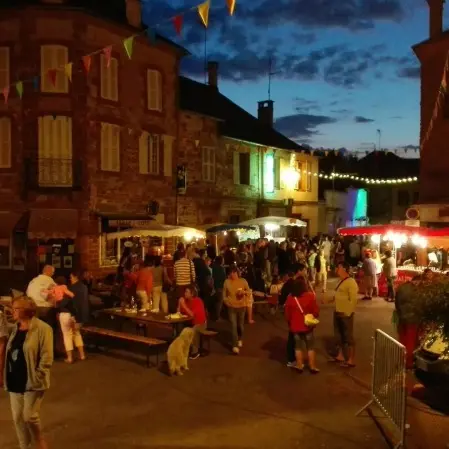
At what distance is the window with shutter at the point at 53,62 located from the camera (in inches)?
774

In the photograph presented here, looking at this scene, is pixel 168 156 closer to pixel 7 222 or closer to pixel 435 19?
pixel 7 222

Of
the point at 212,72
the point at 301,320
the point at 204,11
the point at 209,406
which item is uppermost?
the point at 212,72

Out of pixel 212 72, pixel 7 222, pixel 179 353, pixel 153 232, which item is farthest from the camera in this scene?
pixel 212 72

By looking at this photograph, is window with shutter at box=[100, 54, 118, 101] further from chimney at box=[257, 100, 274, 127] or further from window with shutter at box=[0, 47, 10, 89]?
chimney at box=[257, 100, 274, 127]

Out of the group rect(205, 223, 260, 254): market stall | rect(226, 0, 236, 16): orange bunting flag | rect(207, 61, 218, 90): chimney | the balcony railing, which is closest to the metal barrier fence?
rect(226, 0, 236, 16): orange bunting flag

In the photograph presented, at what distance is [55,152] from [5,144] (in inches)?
70.0

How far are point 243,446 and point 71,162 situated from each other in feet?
49.2

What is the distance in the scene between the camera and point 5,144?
2014 centimetres

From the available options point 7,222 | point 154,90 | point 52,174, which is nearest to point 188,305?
point 52,174

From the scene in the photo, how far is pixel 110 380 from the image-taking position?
9336 mm

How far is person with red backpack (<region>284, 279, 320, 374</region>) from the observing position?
31.1 feet

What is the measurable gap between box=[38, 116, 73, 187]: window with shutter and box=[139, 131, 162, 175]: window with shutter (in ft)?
10.4

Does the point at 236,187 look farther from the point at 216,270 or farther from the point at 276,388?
the point at 276,388

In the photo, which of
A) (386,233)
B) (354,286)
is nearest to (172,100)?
(386,233)
